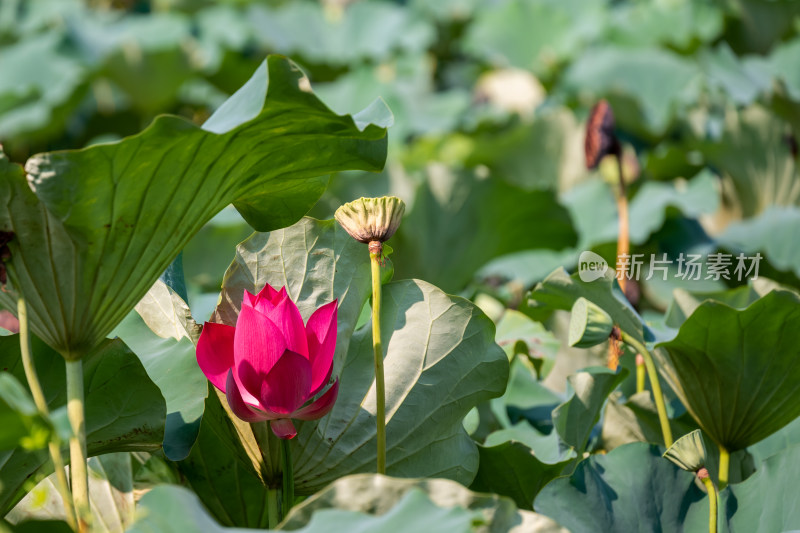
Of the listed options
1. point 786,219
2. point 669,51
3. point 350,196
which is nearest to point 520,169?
point 350,196

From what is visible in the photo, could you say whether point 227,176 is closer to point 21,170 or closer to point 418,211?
point 21,170

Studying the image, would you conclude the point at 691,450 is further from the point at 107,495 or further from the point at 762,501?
the point at 107,495

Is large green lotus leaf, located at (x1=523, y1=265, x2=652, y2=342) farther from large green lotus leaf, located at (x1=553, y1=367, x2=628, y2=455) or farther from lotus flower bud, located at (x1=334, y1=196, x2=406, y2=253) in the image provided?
lotus flower bud, located at (x1=334, y1=196, x2=406, y2=253)

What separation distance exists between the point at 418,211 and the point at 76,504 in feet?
4.04

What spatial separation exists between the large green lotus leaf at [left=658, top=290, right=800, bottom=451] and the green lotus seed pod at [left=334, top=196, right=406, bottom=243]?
0.28 meters

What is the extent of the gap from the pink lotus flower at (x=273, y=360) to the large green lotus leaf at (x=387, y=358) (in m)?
0.07

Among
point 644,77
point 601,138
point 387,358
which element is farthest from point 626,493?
point 644,77

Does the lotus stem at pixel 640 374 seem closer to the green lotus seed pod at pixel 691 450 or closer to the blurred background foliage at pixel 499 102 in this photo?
the green lotus seed pod at pixel 691 450

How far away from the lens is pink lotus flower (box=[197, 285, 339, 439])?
577mm

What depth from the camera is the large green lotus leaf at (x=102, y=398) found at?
0.64m

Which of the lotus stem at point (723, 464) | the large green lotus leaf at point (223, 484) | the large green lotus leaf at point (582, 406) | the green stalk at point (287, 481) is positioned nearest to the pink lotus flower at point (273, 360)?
the green stalk at point (287, 481)

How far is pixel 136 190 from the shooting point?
570 millimetres

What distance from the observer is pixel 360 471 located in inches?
26.8

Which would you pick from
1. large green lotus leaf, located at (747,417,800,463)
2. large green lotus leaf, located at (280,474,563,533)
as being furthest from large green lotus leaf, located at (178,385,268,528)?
large green lotus leaf, located at (747,417,800,463)
